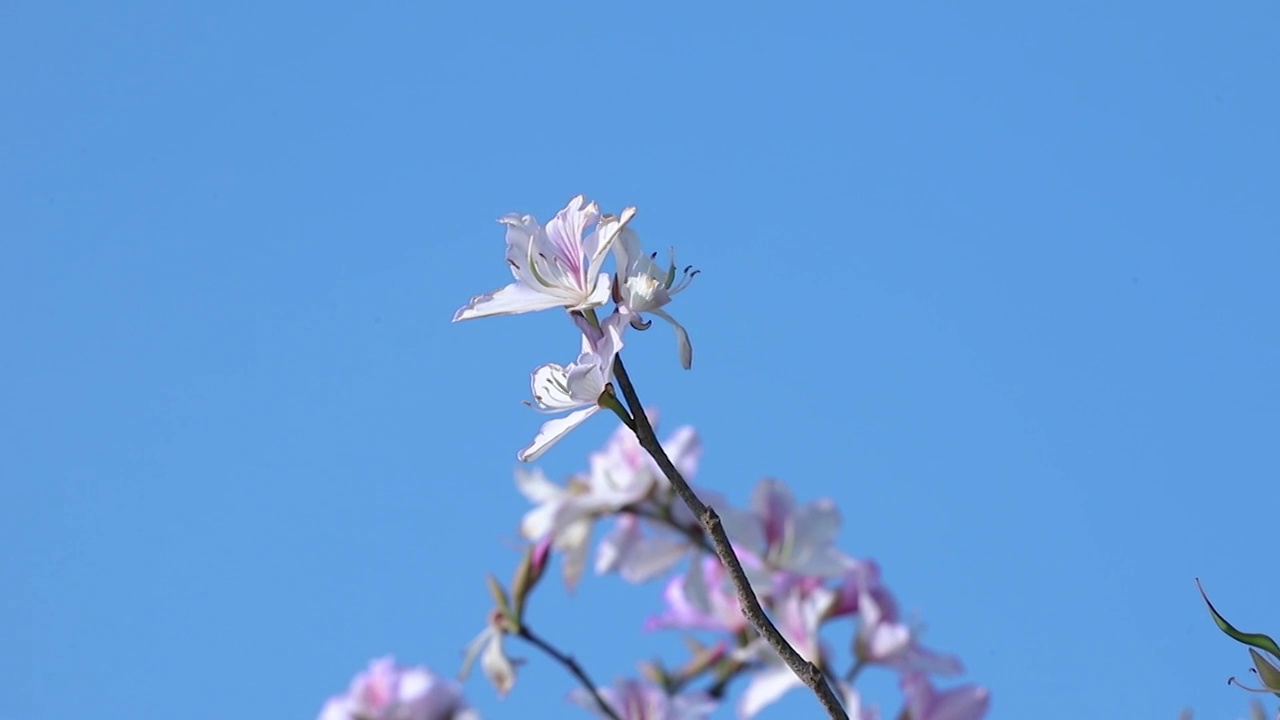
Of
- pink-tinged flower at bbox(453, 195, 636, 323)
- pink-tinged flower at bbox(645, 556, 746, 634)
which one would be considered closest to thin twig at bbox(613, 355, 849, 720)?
pink-tinged flower at bbox(453, 195, 636, 323)

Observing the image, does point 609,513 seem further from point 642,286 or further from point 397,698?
point 642,286

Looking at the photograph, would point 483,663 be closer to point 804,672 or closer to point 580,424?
point 580,424

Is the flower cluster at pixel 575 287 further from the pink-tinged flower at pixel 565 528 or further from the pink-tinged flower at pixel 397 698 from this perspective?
the pink-tinged flower at pixel 397 698

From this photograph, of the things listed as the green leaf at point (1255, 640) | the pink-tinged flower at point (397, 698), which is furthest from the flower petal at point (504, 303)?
the pink-tinged flower at point (397, 698)

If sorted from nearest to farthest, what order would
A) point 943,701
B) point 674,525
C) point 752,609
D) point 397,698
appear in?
point 752,609 → point 943,701 → point 674,525 → point 397,698

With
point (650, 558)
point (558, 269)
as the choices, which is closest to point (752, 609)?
point (558, 269)

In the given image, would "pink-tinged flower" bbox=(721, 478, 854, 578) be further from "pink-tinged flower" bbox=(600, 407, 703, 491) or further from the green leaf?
the green leaf
